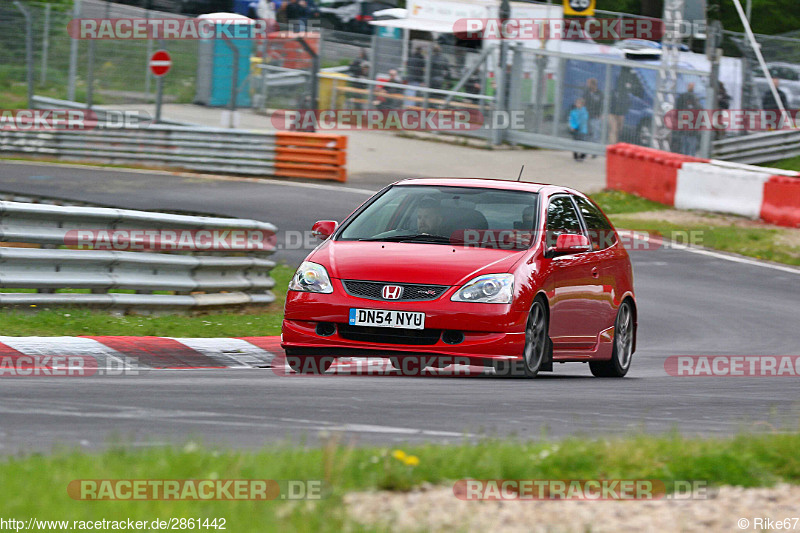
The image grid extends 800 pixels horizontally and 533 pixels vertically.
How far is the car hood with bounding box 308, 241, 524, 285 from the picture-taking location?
870 centimetres

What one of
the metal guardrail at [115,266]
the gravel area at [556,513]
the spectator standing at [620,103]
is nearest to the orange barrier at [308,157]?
the spectator standing at [620,103]

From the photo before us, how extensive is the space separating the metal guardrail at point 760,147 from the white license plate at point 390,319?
1975cm

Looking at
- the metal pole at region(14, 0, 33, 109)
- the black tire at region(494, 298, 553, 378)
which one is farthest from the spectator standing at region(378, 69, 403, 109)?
the black tire at region(494, 298, 553, 378)

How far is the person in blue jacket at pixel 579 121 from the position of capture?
29.9 meters

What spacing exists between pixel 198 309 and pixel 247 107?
796 inches

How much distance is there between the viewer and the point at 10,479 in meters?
4.36

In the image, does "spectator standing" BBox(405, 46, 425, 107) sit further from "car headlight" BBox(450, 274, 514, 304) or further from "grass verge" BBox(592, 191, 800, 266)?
"car headlight" BBox(450, 274, 514, 304)

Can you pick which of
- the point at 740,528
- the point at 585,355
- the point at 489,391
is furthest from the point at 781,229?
the point at 740,528

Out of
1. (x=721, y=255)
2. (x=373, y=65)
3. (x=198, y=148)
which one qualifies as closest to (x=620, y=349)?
(x=721, y=255)

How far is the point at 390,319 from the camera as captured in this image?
8.59 meters

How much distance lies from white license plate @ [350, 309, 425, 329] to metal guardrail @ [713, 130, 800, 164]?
19.7 meters

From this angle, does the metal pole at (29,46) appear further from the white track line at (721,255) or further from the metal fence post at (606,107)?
the white track line at (721,255)

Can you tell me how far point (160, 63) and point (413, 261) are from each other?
22415 millimetres

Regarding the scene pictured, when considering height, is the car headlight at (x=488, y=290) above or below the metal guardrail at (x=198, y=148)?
above
